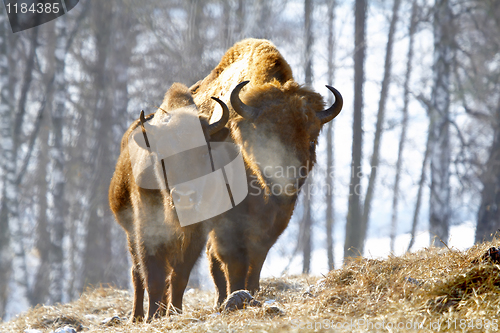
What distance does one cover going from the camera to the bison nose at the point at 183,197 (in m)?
3.87

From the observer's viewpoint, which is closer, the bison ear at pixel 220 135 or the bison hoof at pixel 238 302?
the bison hoof at pixel 238 302

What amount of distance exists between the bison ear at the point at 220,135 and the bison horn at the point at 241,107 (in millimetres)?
239

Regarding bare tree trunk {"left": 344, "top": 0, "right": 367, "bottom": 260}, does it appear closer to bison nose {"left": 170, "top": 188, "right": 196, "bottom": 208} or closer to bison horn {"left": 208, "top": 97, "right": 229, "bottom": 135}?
bison horn {"left": 208, "top": 97, "right": 229, "bottom": 135}

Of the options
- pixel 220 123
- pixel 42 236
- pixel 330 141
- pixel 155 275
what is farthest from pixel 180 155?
pixel 42 236

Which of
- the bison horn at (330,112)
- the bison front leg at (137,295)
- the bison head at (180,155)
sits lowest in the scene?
the bison front leg at (137,295)

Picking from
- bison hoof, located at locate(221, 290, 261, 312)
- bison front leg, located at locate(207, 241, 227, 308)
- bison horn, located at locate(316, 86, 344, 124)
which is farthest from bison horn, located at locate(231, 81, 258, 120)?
bison hoof, located at locate(221, 290, 261, 312)

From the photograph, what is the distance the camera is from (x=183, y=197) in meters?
3.88

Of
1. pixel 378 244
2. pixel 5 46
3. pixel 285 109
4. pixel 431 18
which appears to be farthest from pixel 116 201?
pixel 378 244

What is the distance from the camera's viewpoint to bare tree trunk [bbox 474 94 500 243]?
999 cm

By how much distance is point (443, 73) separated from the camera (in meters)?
9.94

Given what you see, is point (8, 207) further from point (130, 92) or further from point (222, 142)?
point (222, 142)

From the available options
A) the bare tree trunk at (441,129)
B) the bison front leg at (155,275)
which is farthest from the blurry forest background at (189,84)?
the bison front leg at (155,275)

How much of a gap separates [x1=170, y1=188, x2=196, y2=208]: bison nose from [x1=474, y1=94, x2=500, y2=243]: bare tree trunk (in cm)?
834

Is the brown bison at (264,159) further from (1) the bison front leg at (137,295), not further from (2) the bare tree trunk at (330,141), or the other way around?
(2) the bare tree trunk at (330,141)
